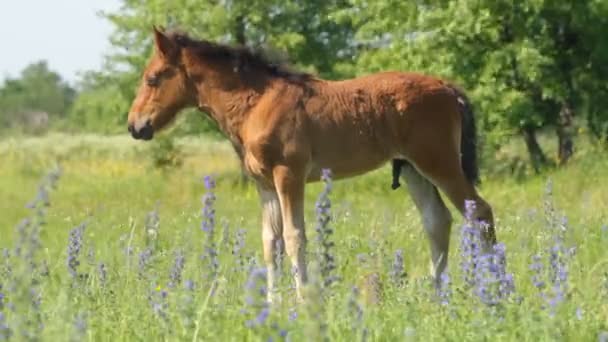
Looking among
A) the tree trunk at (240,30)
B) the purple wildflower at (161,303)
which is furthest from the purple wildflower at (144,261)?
the tree trunk at (240,30)

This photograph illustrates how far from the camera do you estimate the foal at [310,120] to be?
28.9ft

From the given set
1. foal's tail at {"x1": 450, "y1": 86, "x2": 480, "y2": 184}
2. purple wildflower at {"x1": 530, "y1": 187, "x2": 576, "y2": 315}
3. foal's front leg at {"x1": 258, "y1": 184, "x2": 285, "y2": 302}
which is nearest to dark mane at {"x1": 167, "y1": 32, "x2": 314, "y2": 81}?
foal's front leg at {"x1": 258, "y1": 184, "x2": 285, "y2": 302}

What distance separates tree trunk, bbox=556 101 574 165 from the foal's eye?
16267 mm

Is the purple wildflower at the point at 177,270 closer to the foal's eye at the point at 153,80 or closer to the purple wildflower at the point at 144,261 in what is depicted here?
the purple wildflower at the point at 144,261

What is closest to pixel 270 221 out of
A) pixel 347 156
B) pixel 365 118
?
pixel 347 156

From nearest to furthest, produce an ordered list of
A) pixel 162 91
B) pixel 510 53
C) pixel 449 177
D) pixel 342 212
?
pixel 449 177, pixel 162 91, pixel 342 212, pixel 510 53

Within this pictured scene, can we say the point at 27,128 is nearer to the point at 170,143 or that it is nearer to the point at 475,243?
the point at 170,143

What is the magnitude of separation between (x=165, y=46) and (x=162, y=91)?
1.20ft

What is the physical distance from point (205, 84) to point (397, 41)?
15656mm

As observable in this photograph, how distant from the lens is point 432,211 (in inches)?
371

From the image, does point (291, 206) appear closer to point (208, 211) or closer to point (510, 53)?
point (208, 211)

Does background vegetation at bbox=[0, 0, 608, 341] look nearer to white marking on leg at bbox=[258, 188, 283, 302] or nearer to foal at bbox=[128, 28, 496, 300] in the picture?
white marking on leg at bbox=[258, 188, 283, 302]

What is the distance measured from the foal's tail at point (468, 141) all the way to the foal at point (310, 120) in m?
Result: 0.07

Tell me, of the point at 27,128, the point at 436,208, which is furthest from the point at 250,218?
the point at 27,128
